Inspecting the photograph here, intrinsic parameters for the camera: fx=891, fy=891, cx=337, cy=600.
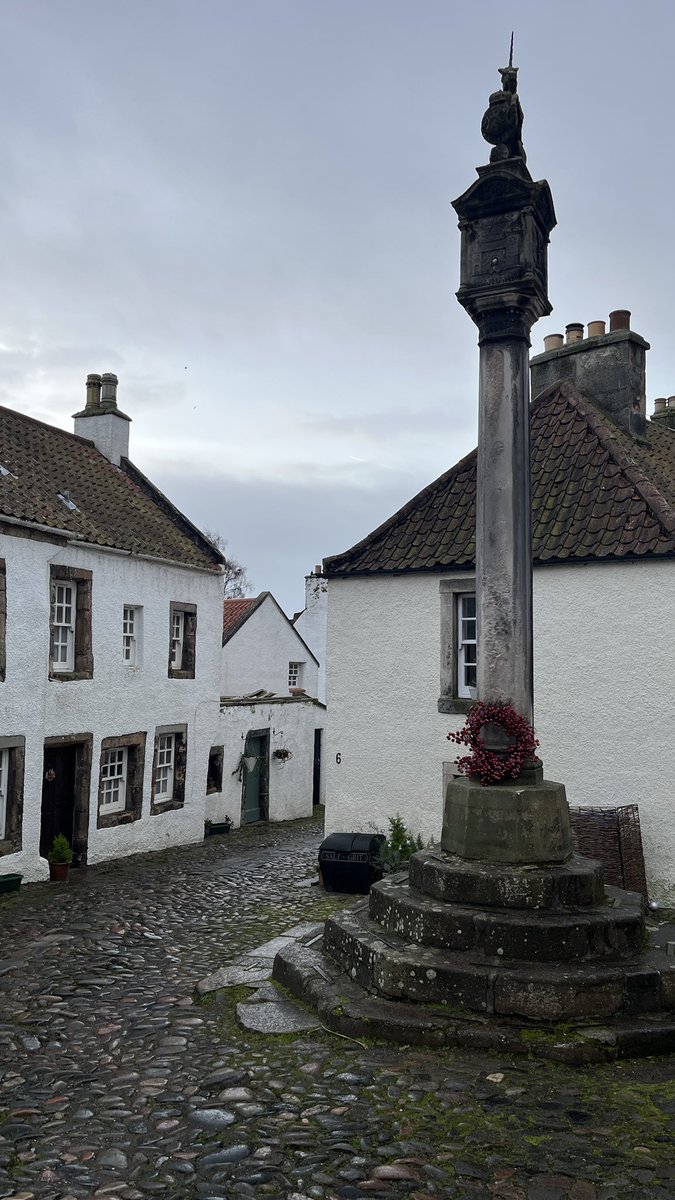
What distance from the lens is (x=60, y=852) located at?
573 inches

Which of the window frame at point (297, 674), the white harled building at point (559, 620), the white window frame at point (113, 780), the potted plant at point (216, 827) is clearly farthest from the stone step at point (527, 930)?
the window frame at point (297, 674)

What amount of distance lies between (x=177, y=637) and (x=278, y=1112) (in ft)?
48.3

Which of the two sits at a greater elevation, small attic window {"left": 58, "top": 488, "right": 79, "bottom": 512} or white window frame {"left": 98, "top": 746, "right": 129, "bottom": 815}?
small attic window {"left": 58, "top": 488, "right": 79, "bottom": 512}

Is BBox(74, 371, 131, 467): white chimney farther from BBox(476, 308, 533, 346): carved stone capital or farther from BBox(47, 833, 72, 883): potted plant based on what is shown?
BBox(476, 308, 533, 346): carved stone capital

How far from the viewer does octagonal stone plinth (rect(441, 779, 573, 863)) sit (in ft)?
23.4

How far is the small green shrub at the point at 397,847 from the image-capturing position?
13.0 metres

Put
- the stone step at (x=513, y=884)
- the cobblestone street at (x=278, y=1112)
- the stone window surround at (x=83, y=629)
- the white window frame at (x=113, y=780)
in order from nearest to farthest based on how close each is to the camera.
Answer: the cobblestone street at (x=278, y=1112) → the stone step at (x=513, y=884) → the stone window surround at (x=83, y=629) → the white window frame at (x=113, y=780)

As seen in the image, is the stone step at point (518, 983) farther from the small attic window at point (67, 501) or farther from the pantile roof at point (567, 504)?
the small attic window at point (67, 501)

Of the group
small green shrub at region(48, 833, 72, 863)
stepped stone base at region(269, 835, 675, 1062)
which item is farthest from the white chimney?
stepped stone base at region(269, 835, 675, 1062)

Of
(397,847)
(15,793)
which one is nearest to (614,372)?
(397,847)

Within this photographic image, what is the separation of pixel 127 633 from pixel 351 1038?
12.4 m

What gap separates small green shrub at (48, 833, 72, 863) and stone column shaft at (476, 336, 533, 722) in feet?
30.7

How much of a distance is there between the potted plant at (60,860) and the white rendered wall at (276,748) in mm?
6466

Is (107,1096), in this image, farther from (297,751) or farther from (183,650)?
(297,751)
